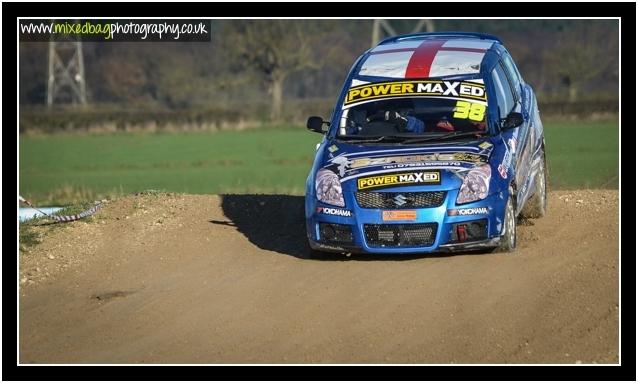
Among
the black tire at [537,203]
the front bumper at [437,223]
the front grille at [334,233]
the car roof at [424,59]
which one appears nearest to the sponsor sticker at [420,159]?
the front bumper at [437,223]

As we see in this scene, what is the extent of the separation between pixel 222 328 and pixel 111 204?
4.79 meters

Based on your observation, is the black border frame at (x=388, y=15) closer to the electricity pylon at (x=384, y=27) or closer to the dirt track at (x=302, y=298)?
the dirt track at (x=302, y=298)

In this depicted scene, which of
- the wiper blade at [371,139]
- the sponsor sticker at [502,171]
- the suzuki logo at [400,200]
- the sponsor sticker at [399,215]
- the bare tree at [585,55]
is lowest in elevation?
the sponsor sticker at [399,215]

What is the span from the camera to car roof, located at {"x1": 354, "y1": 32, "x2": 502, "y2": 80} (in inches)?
454

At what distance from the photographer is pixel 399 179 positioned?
10156 millimetres

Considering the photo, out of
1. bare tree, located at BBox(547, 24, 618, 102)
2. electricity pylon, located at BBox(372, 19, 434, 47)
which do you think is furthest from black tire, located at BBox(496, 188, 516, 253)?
bare tree, located at BBox(547, 24, 618, 102)

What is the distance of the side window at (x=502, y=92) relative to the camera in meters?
11.5

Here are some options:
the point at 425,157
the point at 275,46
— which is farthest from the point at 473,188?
the point at 275,46

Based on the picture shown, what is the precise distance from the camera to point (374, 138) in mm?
11070

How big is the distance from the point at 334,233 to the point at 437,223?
3.33 ft

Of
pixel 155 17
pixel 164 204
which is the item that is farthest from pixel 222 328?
pixel 155 17

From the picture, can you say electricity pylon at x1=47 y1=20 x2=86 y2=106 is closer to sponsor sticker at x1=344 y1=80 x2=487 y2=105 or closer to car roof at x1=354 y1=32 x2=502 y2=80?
car roof at x1=354 y1=32 x2=502 y2=80

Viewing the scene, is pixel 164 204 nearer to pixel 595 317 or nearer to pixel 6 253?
pixel 6 253

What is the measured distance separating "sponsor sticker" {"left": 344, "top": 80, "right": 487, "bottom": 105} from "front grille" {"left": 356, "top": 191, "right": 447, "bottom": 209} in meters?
1.60
